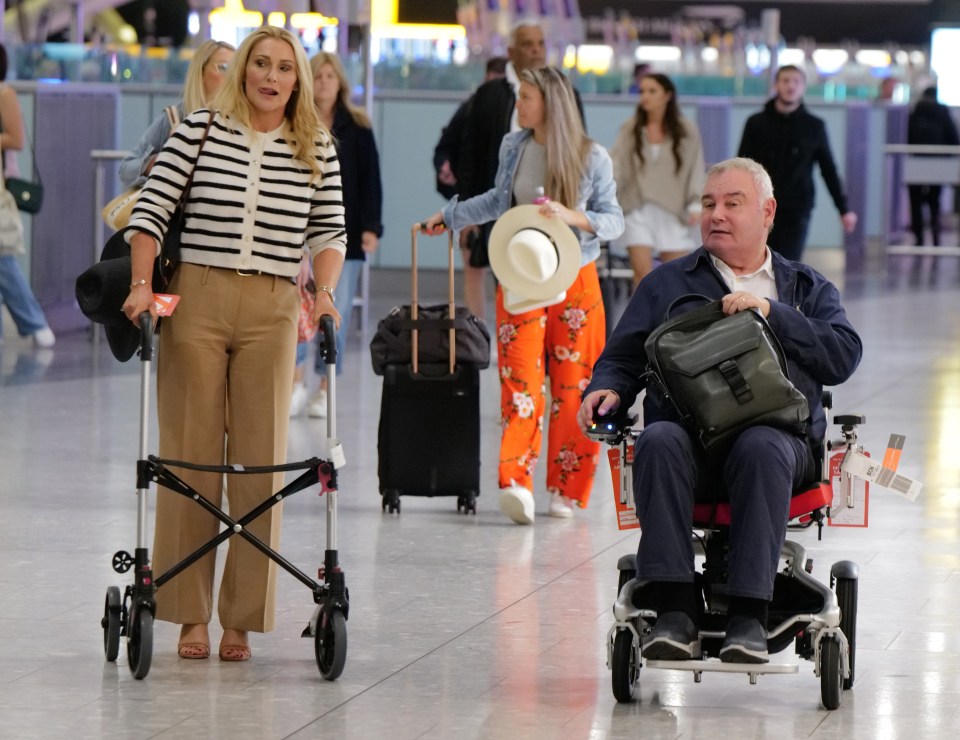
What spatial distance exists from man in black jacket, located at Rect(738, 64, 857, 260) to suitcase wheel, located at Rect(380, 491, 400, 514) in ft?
17.3

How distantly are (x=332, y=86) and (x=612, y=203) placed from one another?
7.90 feet

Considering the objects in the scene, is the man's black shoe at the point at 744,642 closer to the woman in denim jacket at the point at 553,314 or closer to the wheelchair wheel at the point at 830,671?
the wheelchair wheel at the point at 830,671

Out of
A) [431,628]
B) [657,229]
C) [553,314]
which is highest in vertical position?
[657,229]

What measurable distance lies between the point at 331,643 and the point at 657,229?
6240 mm

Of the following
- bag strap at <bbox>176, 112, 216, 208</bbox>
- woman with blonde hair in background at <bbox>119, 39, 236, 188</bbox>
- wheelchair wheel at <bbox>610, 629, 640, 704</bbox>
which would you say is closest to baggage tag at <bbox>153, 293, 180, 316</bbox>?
bag strap at <bbox>176, 112, 216, 208</bbox>

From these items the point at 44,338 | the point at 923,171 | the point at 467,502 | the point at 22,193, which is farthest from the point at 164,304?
the point at 923,171

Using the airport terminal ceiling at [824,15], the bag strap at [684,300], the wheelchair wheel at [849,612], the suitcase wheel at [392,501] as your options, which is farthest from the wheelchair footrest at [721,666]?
the airport terminal ceiling at [824,15]

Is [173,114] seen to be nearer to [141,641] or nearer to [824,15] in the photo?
[141,641]

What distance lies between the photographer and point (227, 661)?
4777 millimetres

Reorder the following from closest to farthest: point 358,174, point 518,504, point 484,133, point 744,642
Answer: point 744,642
point 518,504
point 484,133
point 358,174

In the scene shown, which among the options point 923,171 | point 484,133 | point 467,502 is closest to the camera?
point 467,502

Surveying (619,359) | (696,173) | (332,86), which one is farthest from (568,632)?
(696,173)

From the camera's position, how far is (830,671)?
435 cm

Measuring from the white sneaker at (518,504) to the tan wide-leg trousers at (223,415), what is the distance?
6.91 feet
